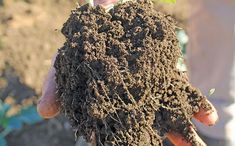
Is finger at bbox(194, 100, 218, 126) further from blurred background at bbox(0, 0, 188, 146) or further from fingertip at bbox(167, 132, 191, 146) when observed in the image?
blurred background at bbox(0, 0, 188, 146)

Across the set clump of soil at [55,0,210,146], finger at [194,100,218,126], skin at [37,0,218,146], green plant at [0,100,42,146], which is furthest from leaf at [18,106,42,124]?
finger at [194,100,218,126]

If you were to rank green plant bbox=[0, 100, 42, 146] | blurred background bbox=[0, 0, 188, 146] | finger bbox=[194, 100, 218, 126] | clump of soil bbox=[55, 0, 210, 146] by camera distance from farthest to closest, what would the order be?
blurred background bbox=[0, 0, 188, 146]
green plant bbox=[0, 100, 42, 146]
finger bbox=[194, 100, 218, 126]
clump of soil bbox=[55, 0, 210, 146]

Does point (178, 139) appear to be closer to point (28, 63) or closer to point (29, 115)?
point (29, 115)

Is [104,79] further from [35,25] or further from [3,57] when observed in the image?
[35,25]

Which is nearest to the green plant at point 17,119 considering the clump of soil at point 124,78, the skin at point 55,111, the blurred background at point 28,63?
the blurred background at point 28,63

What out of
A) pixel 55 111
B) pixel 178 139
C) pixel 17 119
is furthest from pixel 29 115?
pixel 178 139

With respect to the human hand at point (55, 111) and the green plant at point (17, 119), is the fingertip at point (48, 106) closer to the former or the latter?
the human hand at point (55, 111)
